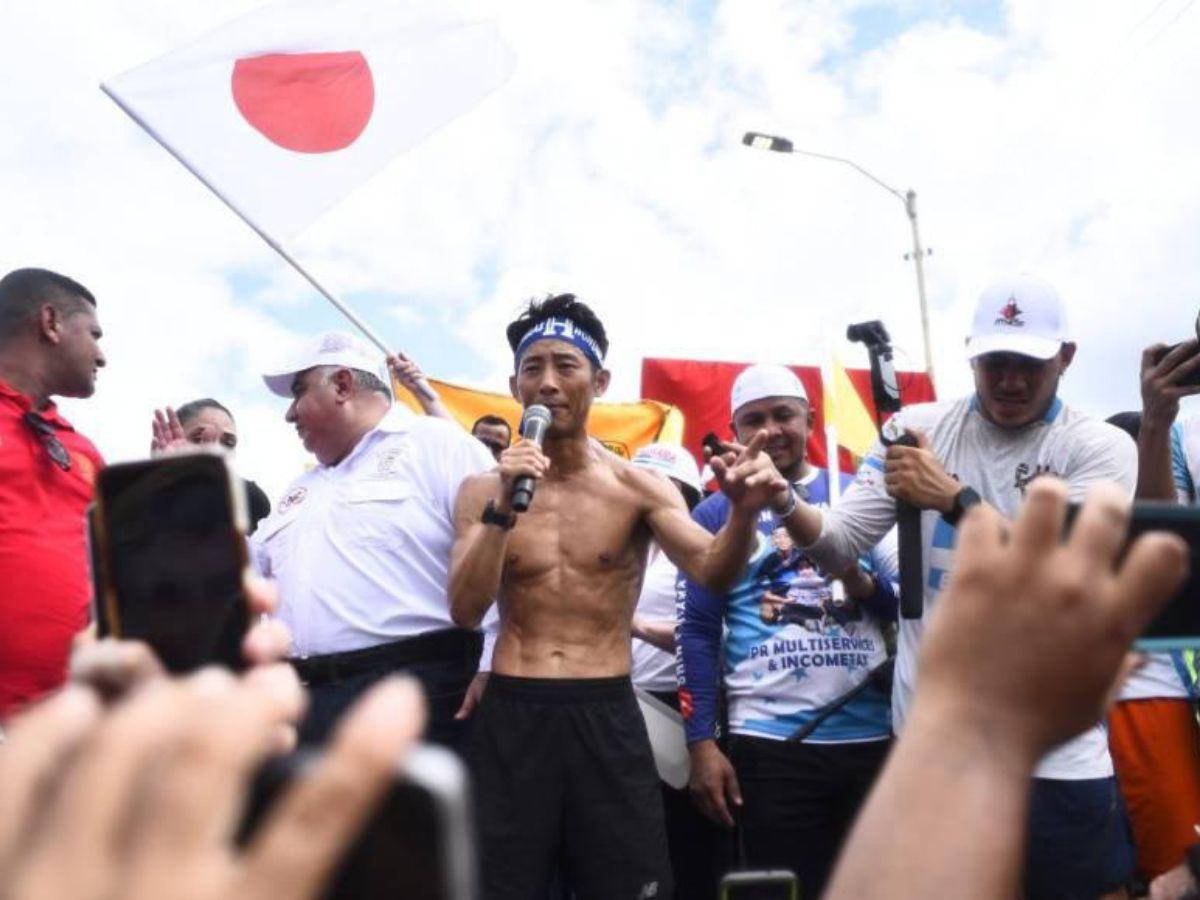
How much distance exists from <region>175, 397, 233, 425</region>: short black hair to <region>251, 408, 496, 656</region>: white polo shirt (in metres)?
1.85

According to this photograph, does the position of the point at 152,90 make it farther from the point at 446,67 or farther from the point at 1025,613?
the point at 1025,613

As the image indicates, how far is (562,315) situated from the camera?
4730 mm

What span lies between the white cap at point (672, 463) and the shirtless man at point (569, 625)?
5.26 ft

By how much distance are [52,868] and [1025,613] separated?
2.11 ft

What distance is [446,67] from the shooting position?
592 centimetres

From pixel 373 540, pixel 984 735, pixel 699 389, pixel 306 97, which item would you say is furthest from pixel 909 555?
pixel 699 389

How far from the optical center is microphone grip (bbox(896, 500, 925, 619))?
135 inches

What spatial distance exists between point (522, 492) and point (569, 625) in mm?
643

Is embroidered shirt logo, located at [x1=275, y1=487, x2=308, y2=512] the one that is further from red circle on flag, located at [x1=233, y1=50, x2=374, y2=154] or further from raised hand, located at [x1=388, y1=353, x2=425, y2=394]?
red circle on flag, located at [x1=233, y1=50, x2=374, y2=154]

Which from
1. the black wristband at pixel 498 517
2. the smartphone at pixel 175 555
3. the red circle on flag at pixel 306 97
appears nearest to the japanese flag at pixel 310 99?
the red circle on flag at pixel 306 97

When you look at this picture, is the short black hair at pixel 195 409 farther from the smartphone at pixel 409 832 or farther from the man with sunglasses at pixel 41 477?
the smartphone at pixel 409 832

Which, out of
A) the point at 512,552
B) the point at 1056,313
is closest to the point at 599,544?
the point at 512,552

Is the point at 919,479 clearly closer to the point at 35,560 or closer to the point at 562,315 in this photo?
the point at 562,315

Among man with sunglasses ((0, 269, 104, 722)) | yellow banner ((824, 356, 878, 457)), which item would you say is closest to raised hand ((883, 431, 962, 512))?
man with sunglasses ((0, 269, 104, 722))
